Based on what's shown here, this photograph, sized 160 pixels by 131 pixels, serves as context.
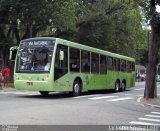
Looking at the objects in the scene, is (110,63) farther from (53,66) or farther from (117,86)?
(53,66)

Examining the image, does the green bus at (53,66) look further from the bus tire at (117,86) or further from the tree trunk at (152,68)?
the bus tire at (117,86)

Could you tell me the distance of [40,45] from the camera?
23.5m

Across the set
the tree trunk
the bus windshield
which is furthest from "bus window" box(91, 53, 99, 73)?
the bus windshield

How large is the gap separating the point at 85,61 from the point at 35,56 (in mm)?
4369

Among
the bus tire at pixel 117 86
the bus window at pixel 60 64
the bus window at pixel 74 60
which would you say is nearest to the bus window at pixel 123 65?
the bus tire at pixel 117 86

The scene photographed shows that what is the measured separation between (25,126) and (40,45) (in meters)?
11.8

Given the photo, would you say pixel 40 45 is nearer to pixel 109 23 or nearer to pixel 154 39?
pixel 154 39

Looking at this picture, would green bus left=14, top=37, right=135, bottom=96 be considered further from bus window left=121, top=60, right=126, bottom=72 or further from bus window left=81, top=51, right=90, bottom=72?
bus window left=121, top=60, right=126, bottom=72

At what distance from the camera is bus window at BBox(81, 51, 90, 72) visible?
2639 cm

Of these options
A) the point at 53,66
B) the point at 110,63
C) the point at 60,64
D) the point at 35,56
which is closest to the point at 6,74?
the point at 110,63

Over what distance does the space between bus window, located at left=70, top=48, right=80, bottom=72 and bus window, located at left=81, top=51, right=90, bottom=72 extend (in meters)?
0.61

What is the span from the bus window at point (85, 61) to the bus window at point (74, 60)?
61 cm

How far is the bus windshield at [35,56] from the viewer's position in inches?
908

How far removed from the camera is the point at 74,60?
82.5 feet
